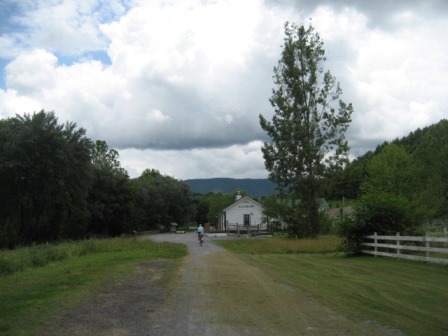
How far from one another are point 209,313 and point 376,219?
17.4m

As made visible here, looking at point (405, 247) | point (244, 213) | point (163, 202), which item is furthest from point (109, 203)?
point (405, 247)

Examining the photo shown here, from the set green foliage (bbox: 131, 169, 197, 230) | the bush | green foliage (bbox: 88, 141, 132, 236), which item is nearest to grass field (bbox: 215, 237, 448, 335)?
the bush

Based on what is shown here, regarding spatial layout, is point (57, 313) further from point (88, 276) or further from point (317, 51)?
point (317, 51)

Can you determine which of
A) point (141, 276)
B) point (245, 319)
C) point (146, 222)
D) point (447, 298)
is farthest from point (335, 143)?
point (146, 222)

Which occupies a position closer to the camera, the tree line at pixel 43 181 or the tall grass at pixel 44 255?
the tall grass at pixel 44 255

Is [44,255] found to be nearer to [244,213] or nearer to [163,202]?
[244,213]

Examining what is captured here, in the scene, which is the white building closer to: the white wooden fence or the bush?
the bush

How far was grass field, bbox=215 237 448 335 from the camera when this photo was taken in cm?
901

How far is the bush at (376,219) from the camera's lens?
2473cm

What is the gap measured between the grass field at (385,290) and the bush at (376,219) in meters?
3.71

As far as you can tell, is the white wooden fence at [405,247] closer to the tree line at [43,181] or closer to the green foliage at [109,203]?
the tree line at [43,181]

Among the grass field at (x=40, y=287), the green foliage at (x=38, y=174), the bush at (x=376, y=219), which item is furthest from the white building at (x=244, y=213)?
the grass field at (x=40, y=287)

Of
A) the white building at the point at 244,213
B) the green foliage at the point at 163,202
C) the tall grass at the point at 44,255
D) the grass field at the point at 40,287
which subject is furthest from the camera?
the green foliage at the point at 163,202

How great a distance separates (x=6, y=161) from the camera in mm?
47656
